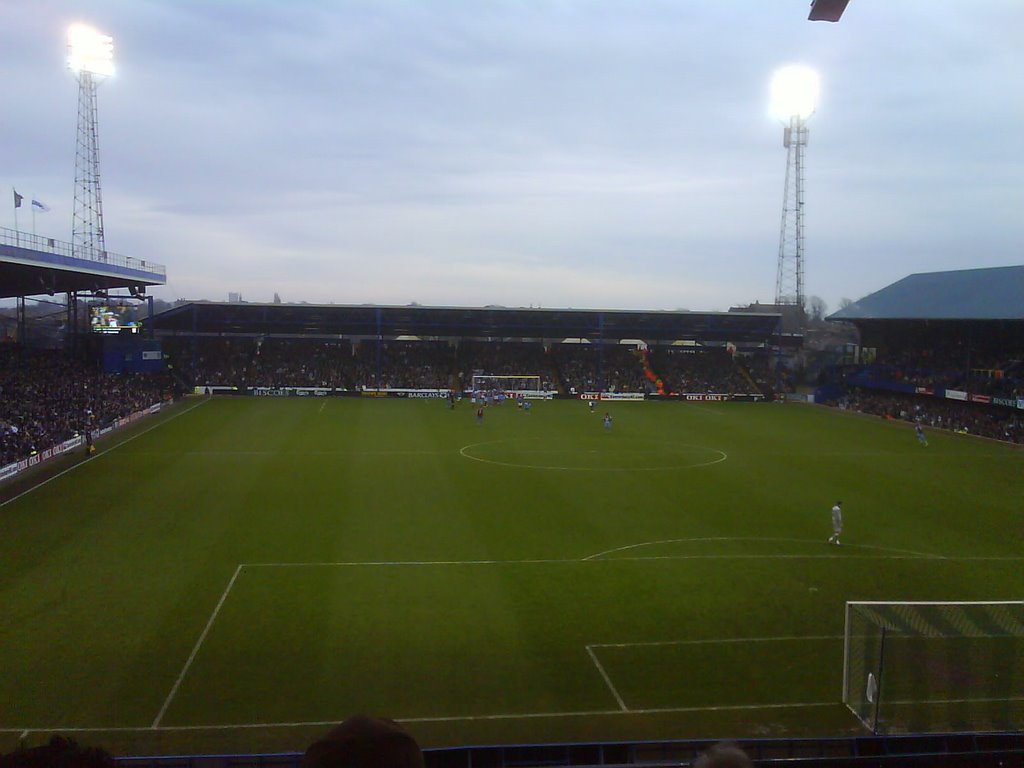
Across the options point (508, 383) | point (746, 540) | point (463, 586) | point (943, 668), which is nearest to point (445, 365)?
point (508, 383)

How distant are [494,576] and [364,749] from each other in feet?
55.0

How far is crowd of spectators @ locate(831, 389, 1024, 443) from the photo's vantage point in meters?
44.8

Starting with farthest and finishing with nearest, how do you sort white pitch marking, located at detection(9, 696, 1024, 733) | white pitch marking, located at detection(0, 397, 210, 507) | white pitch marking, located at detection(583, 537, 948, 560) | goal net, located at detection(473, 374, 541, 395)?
goal net, located at detection(473, 374, 541, 395) → white pitch marking, located at detection(0, 397, 210, 507) → white pitch marking, located at detection(583, 537, 948, 560) → white pitch marking, located at detection(9, 696, 1024, 733)

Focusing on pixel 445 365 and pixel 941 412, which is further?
pixel 445 365

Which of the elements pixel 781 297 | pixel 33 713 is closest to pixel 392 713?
pixel 33 713

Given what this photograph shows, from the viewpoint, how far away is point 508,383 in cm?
6812

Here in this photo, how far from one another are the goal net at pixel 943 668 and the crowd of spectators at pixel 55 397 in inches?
1142

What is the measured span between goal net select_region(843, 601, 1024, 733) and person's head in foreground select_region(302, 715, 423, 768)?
451 inches

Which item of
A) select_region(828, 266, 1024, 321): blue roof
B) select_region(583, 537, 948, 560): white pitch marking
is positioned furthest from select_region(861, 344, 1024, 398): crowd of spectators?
select_region(583, 537, 948, 560): white pitch marking

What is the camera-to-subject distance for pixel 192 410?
51062mm

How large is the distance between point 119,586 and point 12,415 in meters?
22.2

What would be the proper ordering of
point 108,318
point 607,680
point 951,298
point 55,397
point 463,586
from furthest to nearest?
1. point 951,298
2. point 108,318
3. point 55,397
4. point 463,586
5. point 607,680

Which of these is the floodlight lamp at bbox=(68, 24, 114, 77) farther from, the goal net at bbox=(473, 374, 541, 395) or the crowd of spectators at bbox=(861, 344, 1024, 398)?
the crowd of spectators at bbox=(861, 344, 1024, 398)

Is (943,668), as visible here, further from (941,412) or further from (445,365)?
(445,365)
